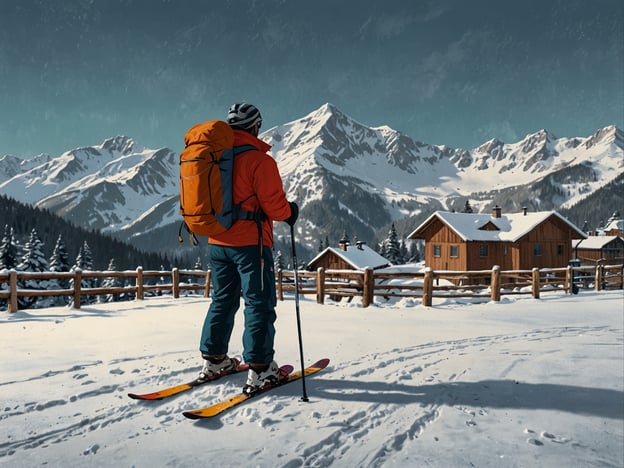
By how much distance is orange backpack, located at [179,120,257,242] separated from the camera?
312cm

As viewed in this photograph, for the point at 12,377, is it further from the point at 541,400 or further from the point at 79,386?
the point at 541,400

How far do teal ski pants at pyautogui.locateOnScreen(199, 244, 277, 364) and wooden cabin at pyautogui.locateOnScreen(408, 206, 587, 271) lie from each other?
3444cm

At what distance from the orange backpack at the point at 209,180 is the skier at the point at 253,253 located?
0.09 metres

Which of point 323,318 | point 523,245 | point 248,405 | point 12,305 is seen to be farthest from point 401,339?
point 523,245

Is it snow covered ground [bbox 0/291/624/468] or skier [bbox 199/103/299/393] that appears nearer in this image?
snow covered ground [bbox 0/291/624/468]

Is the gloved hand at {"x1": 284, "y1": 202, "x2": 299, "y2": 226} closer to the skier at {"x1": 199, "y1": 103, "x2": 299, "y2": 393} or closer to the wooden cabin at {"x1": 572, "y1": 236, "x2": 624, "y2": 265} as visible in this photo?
the skier at {"x1": 199, "y1": 103, "x2": 299, "y2": 393}

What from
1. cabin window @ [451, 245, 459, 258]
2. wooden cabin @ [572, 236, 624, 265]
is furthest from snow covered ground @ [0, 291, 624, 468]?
wooden cabin @ [572, 236, 624, 265]

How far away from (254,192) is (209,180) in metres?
0.38

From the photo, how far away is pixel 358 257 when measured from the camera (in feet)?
143

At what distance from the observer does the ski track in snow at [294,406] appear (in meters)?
2.38

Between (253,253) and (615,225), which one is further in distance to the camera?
(615,225)

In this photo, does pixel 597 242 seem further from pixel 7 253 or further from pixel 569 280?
pixel 7 253

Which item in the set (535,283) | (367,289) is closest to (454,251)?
(535,283)

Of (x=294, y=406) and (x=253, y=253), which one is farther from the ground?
(x=253, y=253)
